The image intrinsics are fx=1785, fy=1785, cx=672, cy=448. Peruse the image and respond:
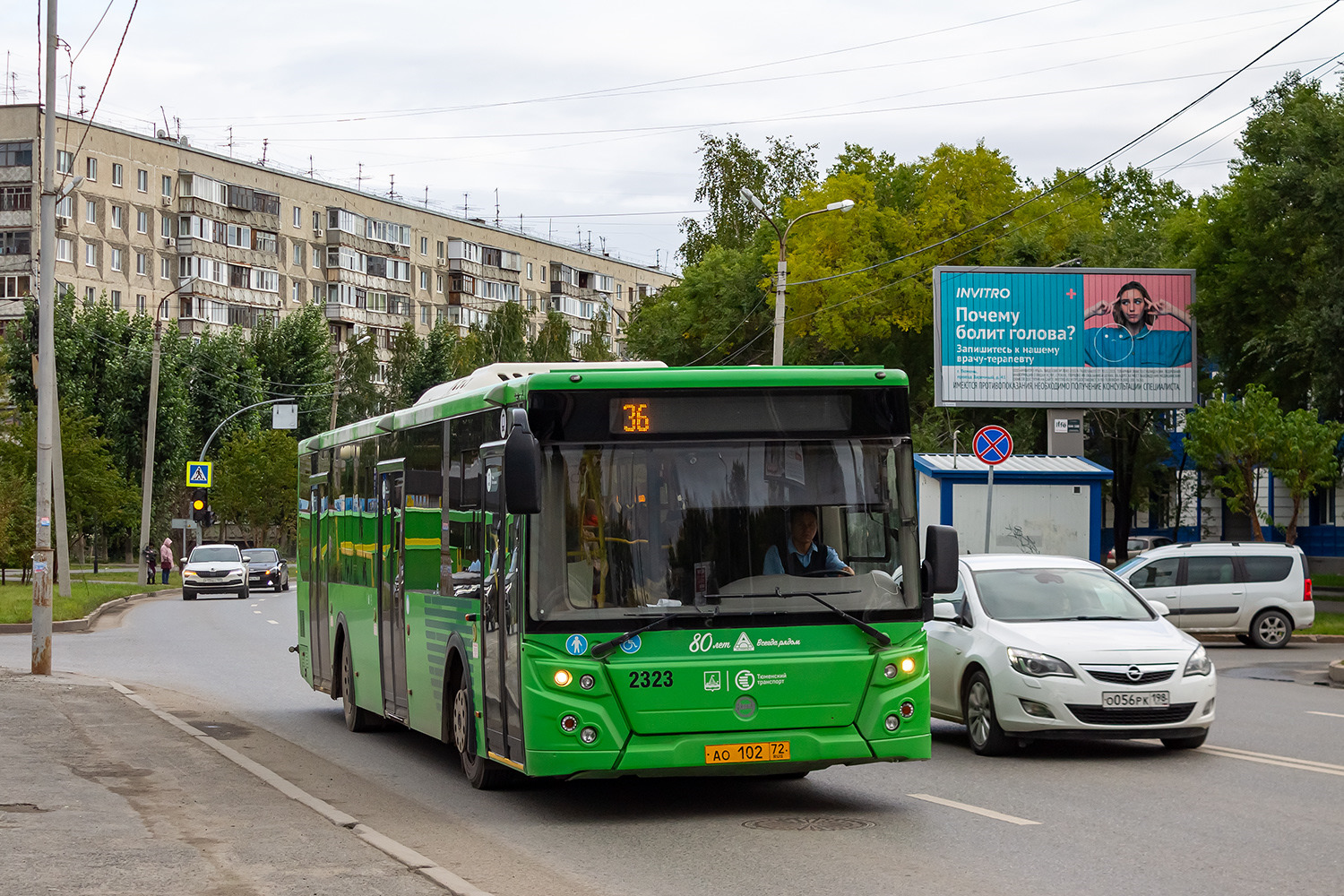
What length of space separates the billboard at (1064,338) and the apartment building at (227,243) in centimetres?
3492

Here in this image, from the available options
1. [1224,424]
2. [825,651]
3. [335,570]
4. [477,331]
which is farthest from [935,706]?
[477,331]

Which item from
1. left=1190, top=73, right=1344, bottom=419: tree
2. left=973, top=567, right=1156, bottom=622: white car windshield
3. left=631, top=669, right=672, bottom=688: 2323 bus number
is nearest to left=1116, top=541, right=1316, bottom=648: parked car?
left=1190, top=73, right=1344, bottom=419: tree

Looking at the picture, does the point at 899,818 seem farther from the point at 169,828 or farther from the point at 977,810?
the point at 169,828

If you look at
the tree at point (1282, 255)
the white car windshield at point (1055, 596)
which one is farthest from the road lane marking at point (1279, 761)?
the tree at point (1282, 255)

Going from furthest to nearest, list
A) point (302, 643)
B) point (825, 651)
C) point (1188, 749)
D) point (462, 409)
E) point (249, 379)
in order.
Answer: point (249, 379) < point (302, 643) < point (1188, 749) < point (462, 409) < point (825, 651)

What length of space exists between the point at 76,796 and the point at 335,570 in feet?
19.2

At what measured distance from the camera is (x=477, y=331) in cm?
8794

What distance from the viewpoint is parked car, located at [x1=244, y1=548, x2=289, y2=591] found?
185 ft

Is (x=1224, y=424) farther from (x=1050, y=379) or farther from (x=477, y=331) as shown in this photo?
(x=477, y=331)

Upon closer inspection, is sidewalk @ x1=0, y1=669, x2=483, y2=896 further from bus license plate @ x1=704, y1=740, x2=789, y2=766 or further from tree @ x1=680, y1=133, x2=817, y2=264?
tree @ x1=680, y1=133, x2=817, y2=264

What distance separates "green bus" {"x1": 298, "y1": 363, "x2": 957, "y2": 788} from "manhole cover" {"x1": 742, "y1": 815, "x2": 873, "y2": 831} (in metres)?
0.29

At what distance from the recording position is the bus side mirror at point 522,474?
31.3 feet

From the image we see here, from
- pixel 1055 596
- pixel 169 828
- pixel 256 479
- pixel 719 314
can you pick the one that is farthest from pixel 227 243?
pixel 169 828

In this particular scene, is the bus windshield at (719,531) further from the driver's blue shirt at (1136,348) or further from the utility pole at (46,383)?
the driver's blue shirt at (1136,348)
